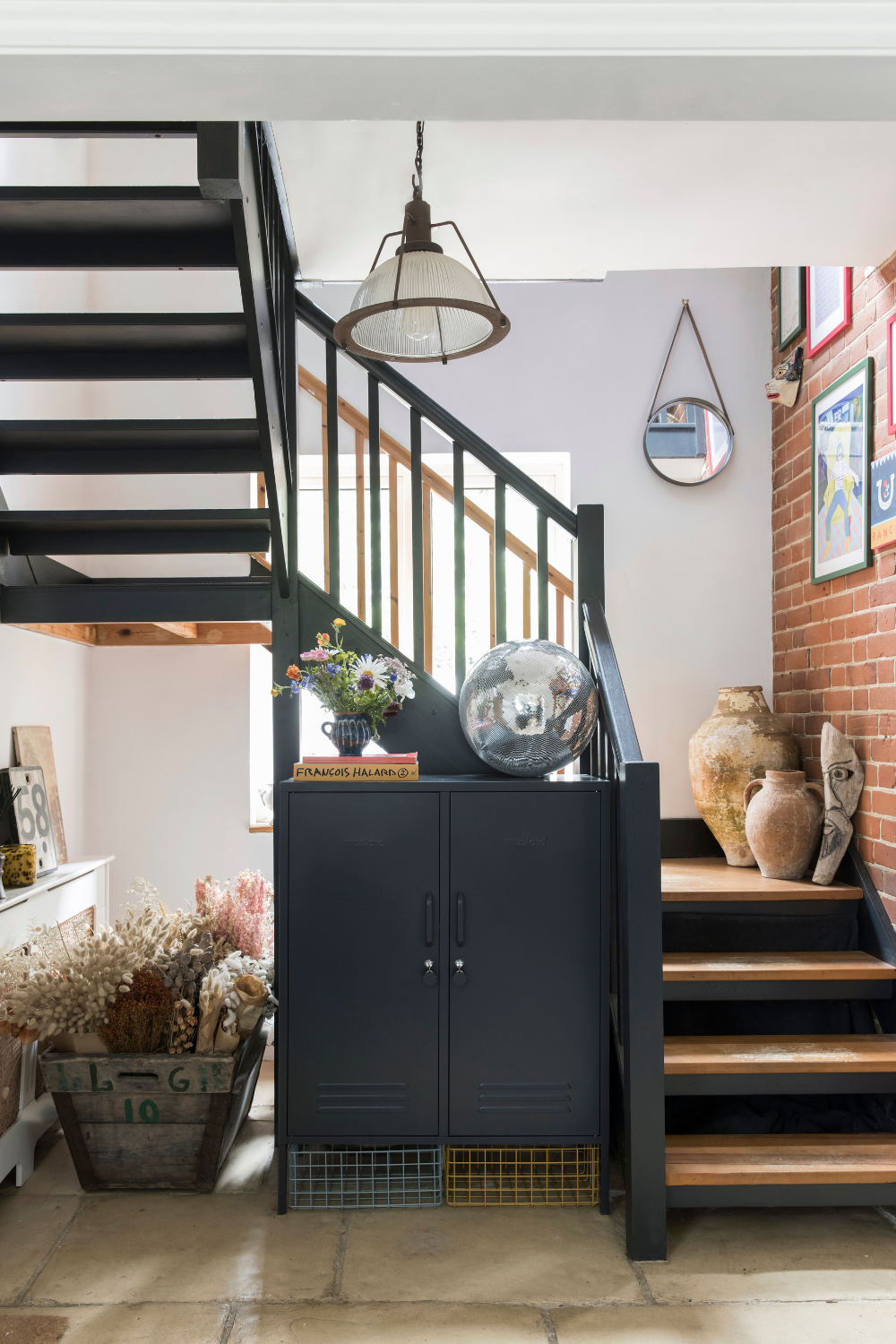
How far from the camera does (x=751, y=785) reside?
3.35m

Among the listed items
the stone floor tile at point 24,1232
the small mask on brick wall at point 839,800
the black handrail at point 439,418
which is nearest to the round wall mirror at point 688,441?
the black handrail at point 439,418

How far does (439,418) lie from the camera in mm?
2932

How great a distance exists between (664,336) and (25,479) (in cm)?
270

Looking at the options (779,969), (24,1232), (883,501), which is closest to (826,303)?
(883,501)

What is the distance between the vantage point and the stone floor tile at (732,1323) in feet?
6.59

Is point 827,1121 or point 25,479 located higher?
point 25,479

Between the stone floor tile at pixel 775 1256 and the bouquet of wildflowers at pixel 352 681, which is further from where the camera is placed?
the bouquet of wildflowers at pixel 352 681

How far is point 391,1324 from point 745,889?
1.62 meters

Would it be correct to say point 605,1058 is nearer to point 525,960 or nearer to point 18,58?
point 525,960

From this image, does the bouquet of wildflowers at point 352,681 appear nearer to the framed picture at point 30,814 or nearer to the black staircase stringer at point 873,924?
the framed picture at point 30,814

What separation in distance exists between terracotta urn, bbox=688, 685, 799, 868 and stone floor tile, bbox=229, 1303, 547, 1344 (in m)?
1.83

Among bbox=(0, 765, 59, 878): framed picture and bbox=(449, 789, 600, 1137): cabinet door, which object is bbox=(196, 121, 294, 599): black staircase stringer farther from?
bbox=(0, 765, 59, 878): framed picture

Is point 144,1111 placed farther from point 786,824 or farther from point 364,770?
point 786,824

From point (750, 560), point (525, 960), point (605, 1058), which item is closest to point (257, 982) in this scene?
point (525, 960)
